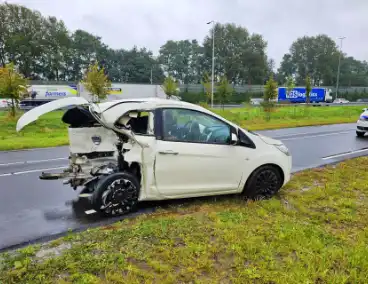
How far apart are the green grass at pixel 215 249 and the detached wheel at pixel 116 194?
32 centimetres

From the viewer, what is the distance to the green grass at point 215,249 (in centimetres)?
295

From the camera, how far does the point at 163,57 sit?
3575 inches

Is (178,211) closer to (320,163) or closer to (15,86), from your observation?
(320,163)

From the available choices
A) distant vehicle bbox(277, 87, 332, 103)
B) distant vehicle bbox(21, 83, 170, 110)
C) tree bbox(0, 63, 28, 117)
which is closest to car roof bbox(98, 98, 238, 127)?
tree bbox(0, 63, 28, 117)

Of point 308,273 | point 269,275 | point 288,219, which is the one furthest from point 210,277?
point 288,219

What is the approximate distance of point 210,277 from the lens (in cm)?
296

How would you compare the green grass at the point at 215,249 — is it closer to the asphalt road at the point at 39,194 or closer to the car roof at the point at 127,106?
the asphalt road at the point at 39,194

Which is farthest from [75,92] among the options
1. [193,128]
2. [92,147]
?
[193,128]

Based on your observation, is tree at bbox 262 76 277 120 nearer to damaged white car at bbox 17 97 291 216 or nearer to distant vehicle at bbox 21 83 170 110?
distant vehicle at bbox 21 83 170 110

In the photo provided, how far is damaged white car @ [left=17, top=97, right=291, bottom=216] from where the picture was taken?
15.0ft

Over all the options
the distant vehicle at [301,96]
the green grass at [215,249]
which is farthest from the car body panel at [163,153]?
the distant vehicle at [301,96]

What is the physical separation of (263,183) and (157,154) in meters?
1.94

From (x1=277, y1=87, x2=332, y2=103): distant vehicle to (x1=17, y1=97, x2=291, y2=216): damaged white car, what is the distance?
50.7 meters

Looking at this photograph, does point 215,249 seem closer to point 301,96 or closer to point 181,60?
point 301,96
